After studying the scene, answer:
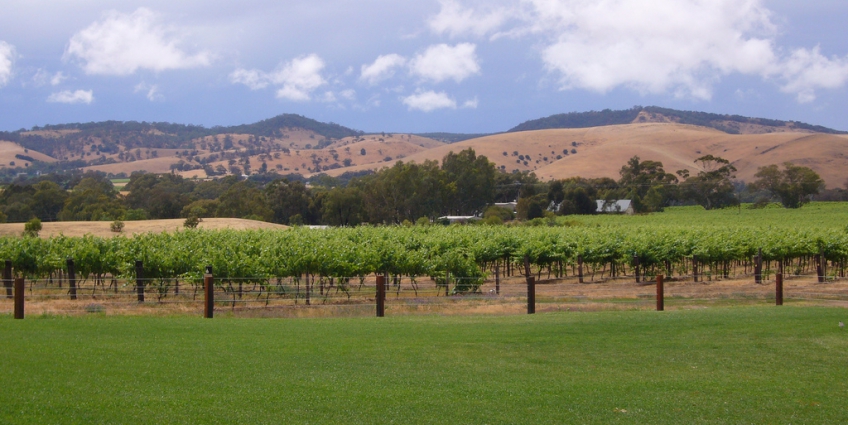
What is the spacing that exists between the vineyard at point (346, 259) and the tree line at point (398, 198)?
107 ft

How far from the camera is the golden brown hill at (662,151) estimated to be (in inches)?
5556

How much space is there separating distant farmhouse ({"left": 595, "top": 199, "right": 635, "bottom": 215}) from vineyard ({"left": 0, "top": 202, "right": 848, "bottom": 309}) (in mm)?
48013

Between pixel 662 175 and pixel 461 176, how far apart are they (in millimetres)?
33387

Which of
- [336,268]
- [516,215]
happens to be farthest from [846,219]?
[336,268]

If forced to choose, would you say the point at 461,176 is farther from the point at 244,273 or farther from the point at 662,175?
the point at 244,273

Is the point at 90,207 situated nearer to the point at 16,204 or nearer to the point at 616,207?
the point at 16,204

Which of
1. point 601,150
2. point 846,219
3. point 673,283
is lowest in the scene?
point 673,283

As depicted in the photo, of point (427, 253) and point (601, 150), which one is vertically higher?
point (601, 150)

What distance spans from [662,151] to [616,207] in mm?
86642

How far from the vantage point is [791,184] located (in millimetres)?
87188

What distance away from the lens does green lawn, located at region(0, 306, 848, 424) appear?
5.96 meters

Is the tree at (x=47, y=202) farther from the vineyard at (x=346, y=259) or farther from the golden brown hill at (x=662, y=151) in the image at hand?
the golden brown hill at (x=662, y=151)

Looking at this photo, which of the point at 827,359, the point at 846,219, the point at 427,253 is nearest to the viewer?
the point at 827,359

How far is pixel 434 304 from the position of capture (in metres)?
17.2
